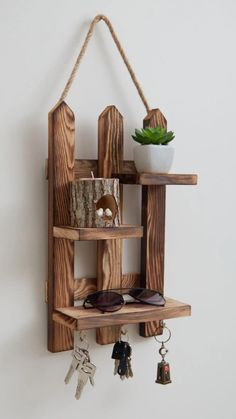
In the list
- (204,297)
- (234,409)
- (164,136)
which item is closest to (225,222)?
(204,297)

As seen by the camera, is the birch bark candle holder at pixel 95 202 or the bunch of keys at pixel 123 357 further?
the bunch of keys at pixel 123 357

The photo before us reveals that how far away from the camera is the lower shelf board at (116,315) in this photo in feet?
3.70

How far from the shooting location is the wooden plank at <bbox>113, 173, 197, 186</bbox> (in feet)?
3.91

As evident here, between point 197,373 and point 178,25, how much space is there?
32.6 inches

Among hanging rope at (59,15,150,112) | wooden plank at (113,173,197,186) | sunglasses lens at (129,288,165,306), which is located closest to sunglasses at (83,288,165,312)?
sunglasses lens at (129,288,165,306)

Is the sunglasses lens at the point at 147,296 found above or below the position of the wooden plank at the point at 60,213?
below

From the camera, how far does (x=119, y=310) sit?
1.19 meters

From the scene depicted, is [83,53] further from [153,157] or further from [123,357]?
[123,357]

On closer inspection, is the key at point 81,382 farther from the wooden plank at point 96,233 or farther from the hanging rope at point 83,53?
the hanging rope at point 83,53

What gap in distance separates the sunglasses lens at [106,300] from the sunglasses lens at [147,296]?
0.06 m

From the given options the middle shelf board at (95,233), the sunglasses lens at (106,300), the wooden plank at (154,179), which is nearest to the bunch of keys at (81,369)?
the sunglasses lens at (106,300)

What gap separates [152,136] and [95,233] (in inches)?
9.6

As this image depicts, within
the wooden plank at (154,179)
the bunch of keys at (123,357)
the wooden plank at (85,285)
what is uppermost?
the wooden plank at (154,179)

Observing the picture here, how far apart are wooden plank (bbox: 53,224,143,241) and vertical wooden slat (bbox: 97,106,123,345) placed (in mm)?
107
